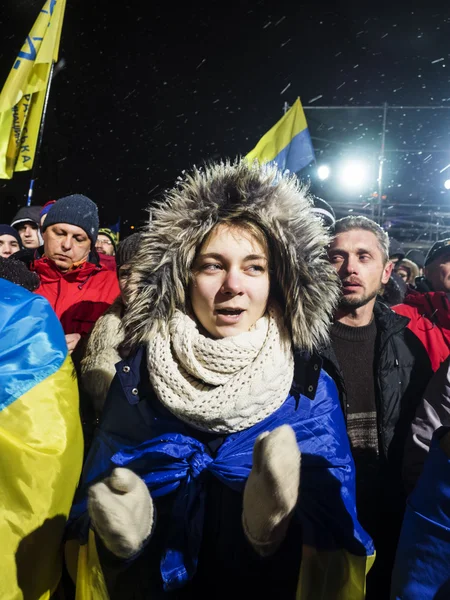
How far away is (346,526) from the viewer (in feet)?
4.84

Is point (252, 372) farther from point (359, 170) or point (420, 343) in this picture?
point (359, 170)

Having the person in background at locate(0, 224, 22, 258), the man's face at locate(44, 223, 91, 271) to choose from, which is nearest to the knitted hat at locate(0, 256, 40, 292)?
the man's face at locate(44, 223, 91, 271)

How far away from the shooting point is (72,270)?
10.8ft

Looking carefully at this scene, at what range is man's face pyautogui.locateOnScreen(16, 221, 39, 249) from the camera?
18.5ft

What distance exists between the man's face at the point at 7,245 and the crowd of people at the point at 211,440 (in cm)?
288

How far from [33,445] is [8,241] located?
3592mm

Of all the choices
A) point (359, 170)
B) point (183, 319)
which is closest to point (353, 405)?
point (183, 319)

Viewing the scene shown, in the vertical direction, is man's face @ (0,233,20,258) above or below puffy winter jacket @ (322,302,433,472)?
above

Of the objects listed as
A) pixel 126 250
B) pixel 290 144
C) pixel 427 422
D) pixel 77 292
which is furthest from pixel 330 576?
pixel 290 144

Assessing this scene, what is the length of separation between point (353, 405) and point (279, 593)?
1013 mm

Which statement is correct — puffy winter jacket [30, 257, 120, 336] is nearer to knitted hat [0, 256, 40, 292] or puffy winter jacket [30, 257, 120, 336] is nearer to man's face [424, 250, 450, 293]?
knitted hat [0, 256, 40, 292]

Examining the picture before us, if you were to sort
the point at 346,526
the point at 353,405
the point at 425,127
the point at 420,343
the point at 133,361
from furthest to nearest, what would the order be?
the point at 425,127, the point at 420,343, the point at 353,405, the point at 133,361, the point at 346,526

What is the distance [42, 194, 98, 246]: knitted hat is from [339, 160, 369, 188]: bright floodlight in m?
9.07

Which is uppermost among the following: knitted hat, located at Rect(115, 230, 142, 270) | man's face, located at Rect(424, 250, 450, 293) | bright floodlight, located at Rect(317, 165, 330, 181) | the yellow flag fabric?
bright floodlight, located at Rect(317, 165, 330, 181)
